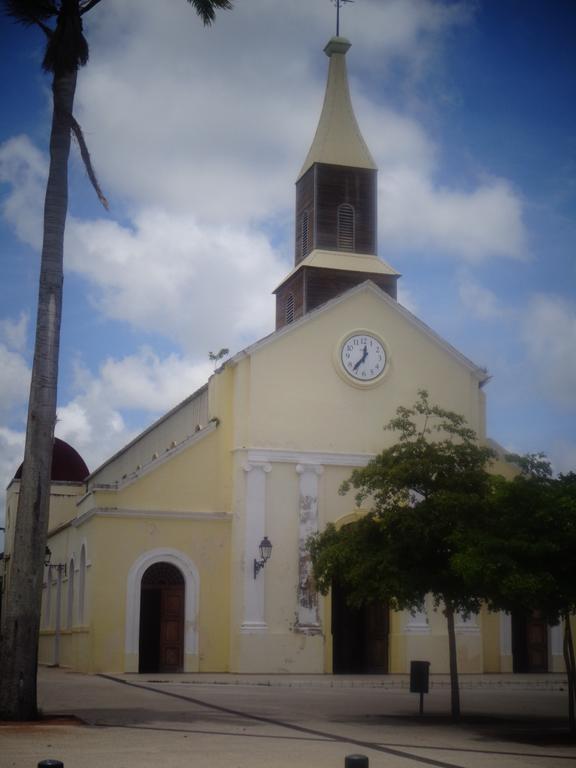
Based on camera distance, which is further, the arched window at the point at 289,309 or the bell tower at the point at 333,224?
the arched window at the point at 289,309

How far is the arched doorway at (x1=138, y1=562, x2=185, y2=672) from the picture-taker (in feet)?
115

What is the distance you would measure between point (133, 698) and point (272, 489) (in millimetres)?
13095

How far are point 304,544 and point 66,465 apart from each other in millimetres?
32998

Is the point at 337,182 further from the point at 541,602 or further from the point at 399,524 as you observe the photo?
the point at 541,602

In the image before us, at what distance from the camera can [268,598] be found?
116 feet

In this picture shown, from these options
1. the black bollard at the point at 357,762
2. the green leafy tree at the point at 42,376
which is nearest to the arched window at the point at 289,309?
the green leafy tree at the point at 42,376

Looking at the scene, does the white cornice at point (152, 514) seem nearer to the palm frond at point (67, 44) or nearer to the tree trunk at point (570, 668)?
the palm frond at point (67, 44)

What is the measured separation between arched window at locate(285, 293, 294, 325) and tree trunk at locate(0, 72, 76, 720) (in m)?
22.4

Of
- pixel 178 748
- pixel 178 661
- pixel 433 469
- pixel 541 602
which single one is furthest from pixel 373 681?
pixel 178 748

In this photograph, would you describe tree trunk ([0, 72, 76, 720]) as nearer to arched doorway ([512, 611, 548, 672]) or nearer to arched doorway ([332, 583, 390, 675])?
arched doorway ([332, 583, 390, 675])

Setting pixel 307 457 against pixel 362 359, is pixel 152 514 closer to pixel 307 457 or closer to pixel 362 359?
pixel 307 457

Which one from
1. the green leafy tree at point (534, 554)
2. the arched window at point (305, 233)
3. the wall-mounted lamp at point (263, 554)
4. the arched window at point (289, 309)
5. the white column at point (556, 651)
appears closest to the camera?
the green leafy tree at point (534, 554)

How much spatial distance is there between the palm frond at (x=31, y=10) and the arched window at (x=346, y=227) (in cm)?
2222

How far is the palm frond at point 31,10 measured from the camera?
794 inches
